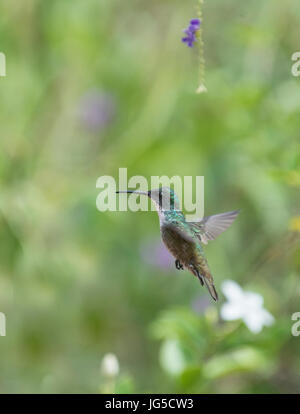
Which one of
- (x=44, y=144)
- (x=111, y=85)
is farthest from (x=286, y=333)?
(x=111, y=85)

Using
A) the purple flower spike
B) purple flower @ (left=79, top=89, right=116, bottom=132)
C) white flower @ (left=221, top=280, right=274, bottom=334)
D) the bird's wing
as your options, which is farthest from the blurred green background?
the purple flower spike

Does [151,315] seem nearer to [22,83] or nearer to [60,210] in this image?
[60,210]

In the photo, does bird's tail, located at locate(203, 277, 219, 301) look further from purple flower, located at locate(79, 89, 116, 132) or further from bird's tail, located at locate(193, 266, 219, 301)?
purple flower, located at locate(79, 89, 116, 132)

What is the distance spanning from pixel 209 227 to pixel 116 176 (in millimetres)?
1516

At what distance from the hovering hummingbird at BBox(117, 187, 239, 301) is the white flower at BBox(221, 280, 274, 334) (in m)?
0.48

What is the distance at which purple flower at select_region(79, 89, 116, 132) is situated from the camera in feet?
9.89

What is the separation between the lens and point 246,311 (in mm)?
1636

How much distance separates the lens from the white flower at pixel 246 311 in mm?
1610

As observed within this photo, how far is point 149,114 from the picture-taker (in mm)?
2619

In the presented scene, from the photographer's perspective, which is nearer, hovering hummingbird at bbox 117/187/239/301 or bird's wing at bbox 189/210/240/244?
hovering hummingbird at bbox 117/187/239/301

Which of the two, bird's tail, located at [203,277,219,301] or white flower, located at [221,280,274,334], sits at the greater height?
white flower, located at [221,280,274,334]

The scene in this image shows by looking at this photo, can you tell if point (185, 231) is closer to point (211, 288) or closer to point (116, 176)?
point (211, 288)

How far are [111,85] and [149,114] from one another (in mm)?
409

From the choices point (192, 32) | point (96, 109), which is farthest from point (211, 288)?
point (96, 109)
